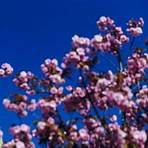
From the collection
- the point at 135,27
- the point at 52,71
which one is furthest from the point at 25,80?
the point at 135,27

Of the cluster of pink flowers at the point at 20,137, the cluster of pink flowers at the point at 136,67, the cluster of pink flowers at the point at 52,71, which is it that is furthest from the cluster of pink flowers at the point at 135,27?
the cluster of pink flowers at the point at 20,137

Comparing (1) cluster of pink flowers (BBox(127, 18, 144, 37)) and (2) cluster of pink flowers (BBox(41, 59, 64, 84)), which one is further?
(1) cluster of pink flowers (BBox(127, 18, 144, 37))

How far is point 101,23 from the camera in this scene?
559 inches

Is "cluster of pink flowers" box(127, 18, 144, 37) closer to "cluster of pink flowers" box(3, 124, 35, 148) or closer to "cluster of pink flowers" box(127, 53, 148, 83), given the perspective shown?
"cluster of pink flowers" box(127, 53, 148, 83)

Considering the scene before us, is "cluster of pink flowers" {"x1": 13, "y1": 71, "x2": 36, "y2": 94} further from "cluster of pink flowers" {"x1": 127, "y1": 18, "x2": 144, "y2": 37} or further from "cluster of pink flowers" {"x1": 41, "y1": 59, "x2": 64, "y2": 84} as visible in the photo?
"cluster of pink flowers" {"x1": 127, "y1": 18, "x2": 144, "y2": 37}

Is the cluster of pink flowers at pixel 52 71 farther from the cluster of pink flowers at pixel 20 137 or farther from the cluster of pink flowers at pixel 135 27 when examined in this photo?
the cluster of pink flowers at pixel 135 27

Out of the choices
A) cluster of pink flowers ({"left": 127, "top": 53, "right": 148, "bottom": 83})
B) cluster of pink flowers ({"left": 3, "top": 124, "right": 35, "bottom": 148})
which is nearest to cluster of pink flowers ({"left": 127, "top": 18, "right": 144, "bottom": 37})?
cluster of pink flowers ({"left": 127, "top": 53, "right": 148, "bottom": 83})

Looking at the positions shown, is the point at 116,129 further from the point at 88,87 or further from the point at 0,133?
the point at 0,133

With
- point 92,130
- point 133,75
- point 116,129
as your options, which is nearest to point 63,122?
point 92,130

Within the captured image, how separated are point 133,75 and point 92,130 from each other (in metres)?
1.92

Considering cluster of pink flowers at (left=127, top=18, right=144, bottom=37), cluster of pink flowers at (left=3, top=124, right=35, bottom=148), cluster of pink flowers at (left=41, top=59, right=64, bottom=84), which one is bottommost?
cluster of pink flowers at (left=3, top=124, right=35, bottom=148)

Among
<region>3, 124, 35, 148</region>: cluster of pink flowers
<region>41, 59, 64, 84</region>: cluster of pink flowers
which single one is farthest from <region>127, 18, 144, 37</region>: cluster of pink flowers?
<region>3, 124, 35, 148</region>: cluster of pink flowers

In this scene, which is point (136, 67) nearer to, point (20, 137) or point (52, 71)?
point (52, 71)

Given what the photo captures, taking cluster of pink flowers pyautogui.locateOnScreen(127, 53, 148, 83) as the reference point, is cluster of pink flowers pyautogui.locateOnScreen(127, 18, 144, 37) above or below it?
above
